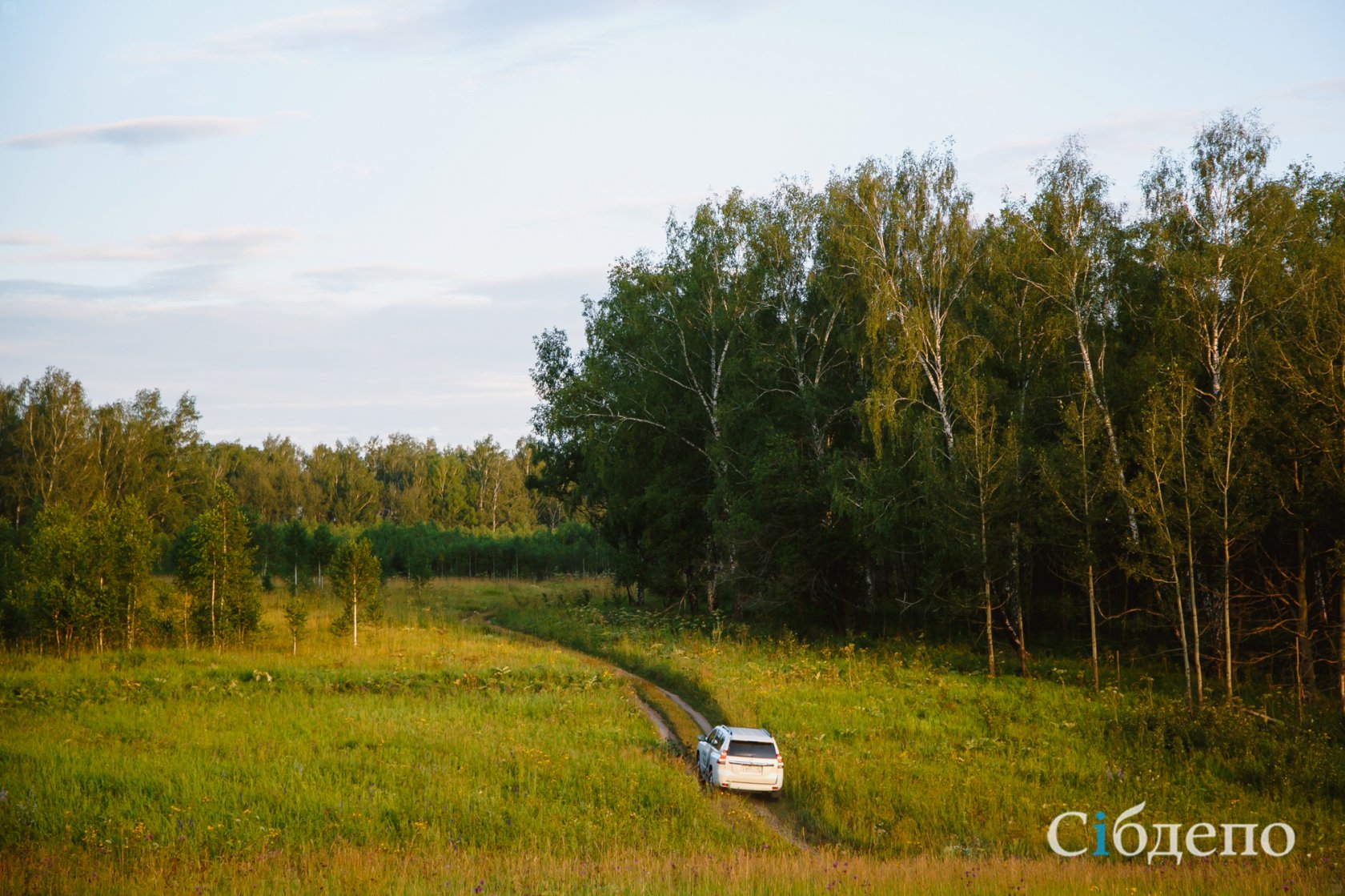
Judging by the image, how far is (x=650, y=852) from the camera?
14.5 metres

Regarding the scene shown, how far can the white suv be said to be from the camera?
62.0ft

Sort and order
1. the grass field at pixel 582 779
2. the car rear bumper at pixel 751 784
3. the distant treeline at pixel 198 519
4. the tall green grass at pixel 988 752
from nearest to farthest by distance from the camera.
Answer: the grass field at pixel 582 779 < the tall green grass at pixel 988 752 < the car rear bumper at pixel 751 784 < the distant treeline at pixel 198 519

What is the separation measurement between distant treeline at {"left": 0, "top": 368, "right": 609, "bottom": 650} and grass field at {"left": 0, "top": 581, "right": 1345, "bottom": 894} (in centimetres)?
408

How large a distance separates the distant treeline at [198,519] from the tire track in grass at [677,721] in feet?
55.6

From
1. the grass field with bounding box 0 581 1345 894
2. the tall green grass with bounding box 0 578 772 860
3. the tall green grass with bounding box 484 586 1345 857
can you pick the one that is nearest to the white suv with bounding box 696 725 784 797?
the grass field with bounding box 0 581 1345 894

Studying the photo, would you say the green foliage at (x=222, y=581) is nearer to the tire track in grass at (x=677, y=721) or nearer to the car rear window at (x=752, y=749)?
the tire track in grass at (x=677, y=721)

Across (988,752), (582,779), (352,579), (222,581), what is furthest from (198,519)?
(988,752)

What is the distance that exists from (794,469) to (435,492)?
401 ft

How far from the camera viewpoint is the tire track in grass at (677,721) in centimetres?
1742

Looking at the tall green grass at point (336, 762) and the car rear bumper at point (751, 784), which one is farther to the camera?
the car rear bumper at point (751, 784)

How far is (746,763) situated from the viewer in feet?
62.2

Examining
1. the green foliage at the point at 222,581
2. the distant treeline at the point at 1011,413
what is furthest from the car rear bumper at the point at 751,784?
the green foliage at the point at 222,581

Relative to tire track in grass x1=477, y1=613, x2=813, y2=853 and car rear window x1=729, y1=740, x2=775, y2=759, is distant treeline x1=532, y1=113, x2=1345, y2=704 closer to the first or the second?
tire track in grass x1=477, y1=613, x2=813, y2=853

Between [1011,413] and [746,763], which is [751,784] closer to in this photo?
[746,763]
